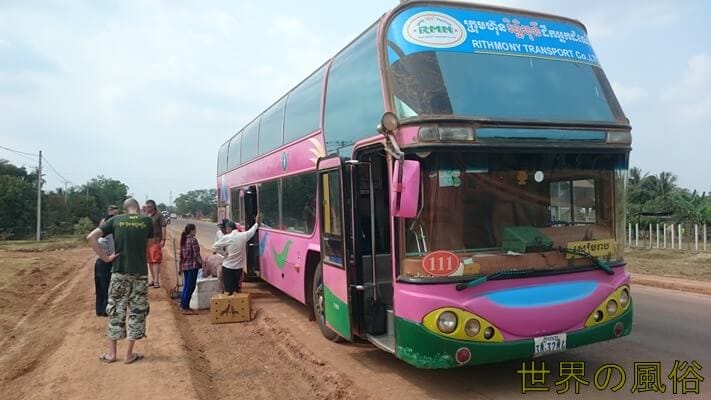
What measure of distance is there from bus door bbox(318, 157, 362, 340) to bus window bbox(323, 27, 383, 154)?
14.6 inches

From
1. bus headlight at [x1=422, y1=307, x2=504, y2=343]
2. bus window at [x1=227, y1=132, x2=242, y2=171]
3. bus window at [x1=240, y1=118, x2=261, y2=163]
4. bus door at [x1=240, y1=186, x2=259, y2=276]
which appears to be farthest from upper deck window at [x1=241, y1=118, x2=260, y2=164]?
bus headlight at [x1=422, y1=307, x2=504, y2=343]

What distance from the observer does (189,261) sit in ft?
32.7

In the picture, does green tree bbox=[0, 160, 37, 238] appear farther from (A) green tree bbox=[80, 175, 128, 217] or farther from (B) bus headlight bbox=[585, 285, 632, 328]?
(B) bus headlight bbox=[585, 285, 632, 328]

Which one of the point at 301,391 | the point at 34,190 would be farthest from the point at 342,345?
the point at 34,190

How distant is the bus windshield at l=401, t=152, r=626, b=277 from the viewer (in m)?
4.98

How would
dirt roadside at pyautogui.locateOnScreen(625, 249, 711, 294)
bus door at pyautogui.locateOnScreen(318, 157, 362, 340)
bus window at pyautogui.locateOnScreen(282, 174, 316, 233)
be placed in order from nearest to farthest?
bus door at pyautogui.locateOnScreen(318, 157, 362, 340)
bus window at pyautogui.locateOnScreen(282, 174, 316, 233)
dirt roadside at pyautogui.locateOnScreen(625, 249, 711, 294)

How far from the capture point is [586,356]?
6477mm

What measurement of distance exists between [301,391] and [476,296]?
2.15 m

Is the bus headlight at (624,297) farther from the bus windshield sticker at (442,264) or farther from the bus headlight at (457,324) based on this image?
the bus windshield sticker at (442,264)

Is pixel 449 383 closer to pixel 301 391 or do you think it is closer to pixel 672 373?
pixel 301 391

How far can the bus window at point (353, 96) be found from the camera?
582 cm

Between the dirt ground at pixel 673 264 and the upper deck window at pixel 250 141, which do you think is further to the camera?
the dirt ground at pixel 673 264

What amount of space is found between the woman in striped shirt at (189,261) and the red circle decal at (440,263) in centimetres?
612

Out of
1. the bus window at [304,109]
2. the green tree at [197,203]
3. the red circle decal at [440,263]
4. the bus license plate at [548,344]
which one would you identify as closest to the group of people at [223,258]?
the bus window at [304,109]
